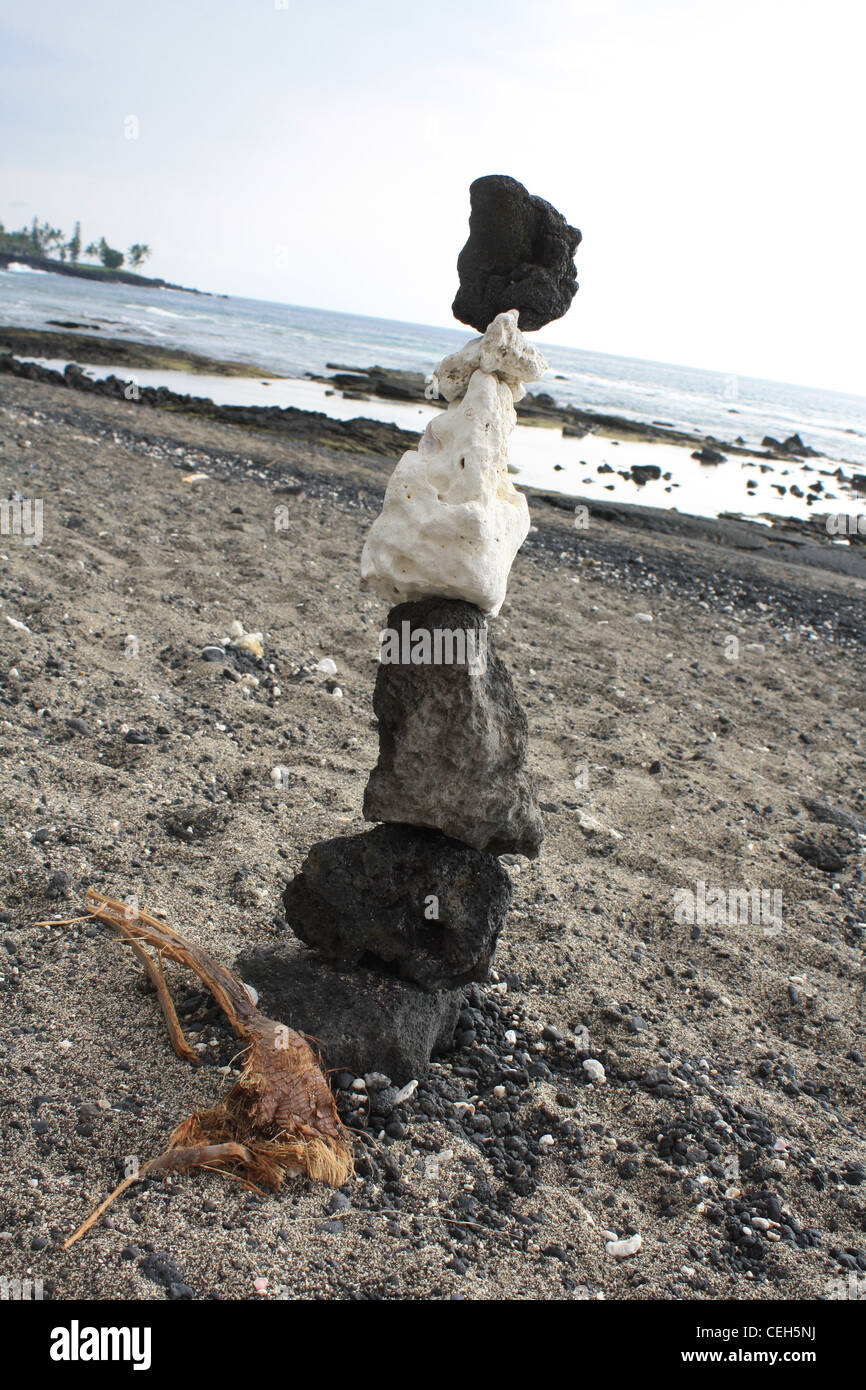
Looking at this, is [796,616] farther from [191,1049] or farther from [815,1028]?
[191,1049]

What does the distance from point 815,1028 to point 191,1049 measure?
9.20 feet

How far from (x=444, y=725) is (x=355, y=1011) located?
3.66ft

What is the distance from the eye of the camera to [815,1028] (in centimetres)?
428

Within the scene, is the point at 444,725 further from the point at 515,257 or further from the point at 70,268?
the point at 70,268

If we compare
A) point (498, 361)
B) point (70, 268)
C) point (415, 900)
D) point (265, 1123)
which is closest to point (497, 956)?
point (415, 900)

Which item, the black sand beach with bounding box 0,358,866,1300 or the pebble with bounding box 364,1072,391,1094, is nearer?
the black sand beach with bounding box 0,358,866,1300

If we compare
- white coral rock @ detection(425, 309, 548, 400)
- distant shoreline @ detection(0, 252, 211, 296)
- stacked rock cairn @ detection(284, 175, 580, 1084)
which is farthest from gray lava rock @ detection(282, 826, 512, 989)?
distant shoreline @ detection(0, 252, 211, 296)

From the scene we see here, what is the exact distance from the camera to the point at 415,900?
11.4 feet

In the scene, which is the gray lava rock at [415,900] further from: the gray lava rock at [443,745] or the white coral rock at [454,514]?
the white coral rock at [454,514]

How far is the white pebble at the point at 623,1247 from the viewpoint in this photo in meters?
2.91

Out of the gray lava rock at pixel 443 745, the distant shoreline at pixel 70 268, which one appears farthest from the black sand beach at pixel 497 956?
the distant shoreline at pixel 70 268

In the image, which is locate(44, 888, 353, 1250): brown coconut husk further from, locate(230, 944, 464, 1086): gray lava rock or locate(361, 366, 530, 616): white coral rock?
locate(361, 366, 530, 616): white coral rock

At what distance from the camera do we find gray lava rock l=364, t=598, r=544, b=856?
10.8 ft

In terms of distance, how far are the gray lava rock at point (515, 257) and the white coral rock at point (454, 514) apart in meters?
0.34
